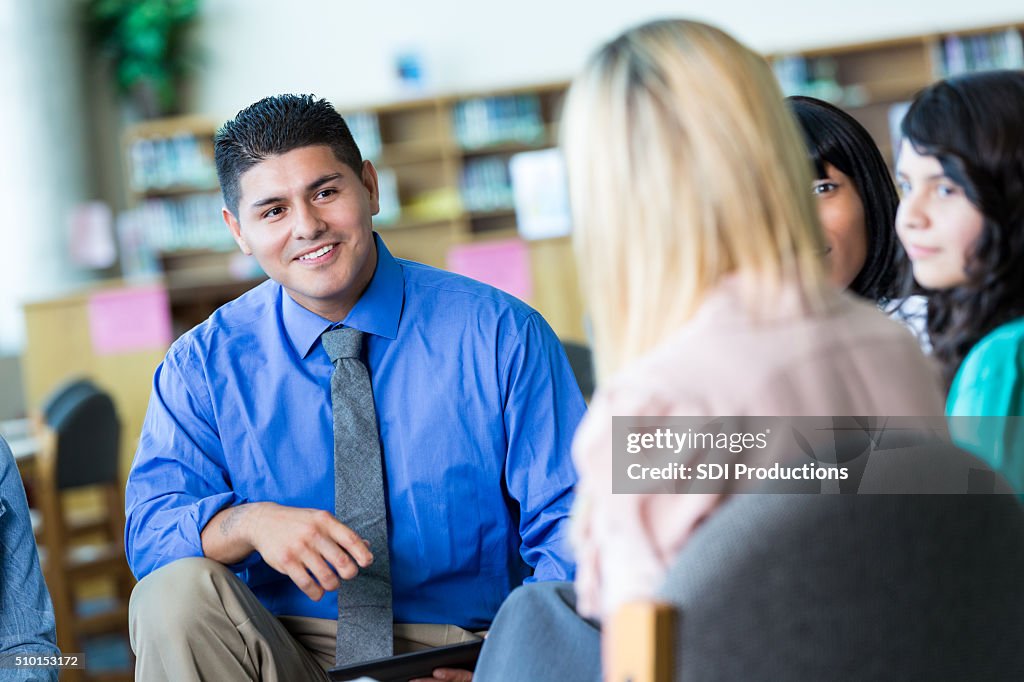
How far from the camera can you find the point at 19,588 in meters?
1.43

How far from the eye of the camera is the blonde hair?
0.88m

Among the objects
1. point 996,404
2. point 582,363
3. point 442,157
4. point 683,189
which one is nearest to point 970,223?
point 996,404

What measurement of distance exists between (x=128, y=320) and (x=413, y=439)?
3708 mm

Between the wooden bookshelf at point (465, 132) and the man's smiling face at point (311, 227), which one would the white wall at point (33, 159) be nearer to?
the wooden bookshelf at point (465, 132)

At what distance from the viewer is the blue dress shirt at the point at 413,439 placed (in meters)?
1.67

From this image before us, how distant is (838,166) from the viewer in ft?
5.79

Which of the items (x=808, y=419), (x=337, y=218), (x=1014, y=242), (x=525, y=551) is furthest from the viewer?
(x=337, y=218)

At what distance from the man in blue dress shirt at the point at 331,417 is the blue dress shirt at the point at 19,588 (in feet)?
0.57

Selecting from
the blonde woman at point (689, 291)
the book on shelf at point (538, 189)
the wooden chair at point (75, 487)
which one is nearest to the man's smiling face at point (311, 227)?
the blonde woman at point (689, 291)

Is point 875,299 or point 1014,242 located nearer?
point 1014,242

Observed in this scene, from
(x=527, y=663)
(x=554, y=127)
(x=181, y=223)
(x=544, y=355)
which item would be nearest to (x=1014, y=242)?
(x=544, y=355)

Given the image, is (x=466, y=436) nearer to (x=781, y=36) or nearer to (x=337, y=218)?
(x=337, y=218)

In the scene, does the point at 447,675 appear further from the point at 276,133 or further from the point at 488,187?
the point at 488,187

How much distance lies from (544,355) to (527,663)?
84cm
